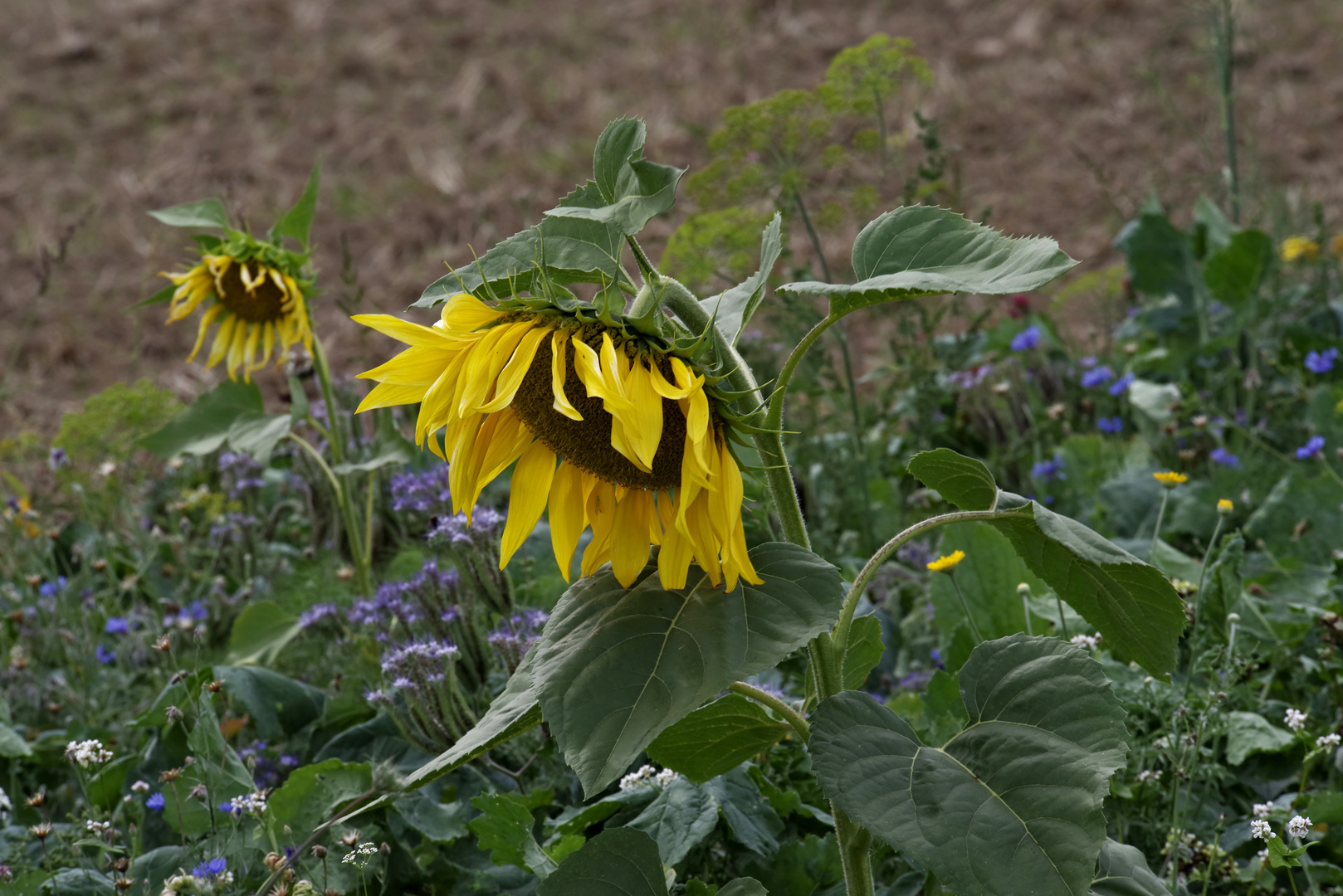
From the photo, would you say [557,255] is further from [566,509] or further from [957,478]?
[957,478]

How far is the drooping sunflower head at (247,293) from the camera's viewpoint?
2.39m

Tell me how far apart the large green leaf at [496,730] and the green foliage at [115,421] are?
2390 millimetres

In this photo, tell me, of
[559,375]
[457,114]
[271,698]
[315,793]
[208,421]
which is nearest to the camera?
[559,375]

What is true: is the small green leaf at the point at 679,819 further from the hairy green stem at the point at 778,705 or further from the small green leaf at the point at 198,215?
the small green leaf at the point at 198,215

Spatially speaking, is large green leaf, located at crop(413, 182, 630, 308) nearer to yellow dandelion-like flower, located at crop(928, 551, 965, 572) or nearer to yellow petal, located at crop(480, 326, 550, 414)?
yellow petal, located at crop(480, 326, 550, 414)

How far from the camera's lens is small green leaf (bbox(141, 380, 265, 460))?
2516 millimetres

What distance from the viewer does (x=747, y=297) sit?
1.21 meters

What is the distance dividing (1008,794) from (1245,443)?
223cm

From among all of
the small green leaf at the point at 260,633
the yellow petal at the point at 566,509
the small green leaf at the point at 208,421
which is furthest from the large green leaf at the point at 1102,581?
the small green leaf at the point at 208,421

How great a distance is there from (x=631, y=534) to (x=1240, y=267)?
256cm

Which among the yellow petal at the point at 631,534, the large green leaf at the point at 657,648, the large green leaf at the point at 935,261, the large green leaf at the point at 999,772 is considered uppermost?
the large green leaf at the point at 935,261

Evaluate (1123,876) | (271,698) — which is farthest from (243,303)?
(1123,876)

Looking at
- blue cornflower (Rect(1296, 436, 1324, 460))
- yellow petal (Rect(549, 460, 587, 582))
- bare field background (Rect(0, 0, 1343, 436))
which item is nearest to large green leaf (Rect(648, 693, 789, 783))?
yellow petal (Rect(549, 460, 587, 582))

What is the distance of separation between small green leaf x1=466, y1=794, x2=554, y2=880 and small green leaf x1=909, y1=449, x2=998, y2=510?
2.13 ft
